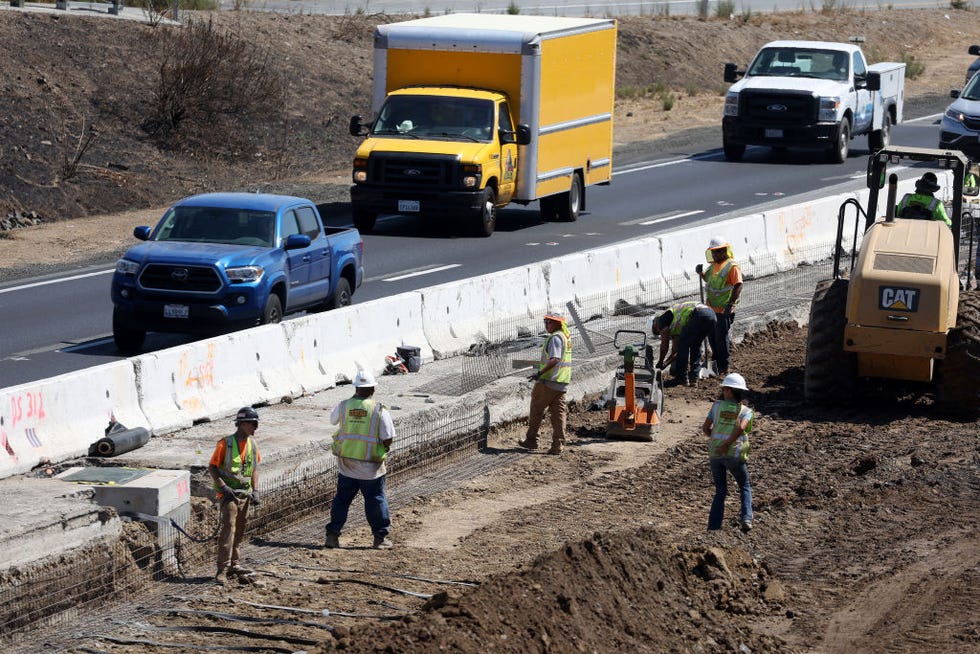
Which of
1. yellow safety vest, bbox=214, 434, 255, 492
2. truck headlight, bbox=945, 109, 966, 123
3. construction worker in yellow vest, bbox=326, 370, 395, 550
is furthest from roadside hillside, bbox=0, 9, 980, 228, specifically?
yellow safety vest, bbox=214, 434, 255, 492

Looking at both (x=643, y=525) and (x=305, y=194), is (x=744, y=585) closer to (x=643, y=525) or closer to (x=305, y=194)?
(x=643, y=525)

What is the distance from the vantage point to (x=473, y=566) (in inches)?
469

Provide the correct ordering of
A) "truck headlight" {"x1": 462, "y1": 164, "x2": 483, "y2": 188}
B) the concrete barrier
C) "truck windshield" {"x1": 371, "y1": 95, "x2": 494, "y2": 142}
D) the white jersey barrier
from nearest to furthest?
1. the concrete barrier
2. the white jersey barrier
3. "truck headlight" {"x1": 462, "y1": 164, "x2": 483, "y2": 188}
4. "truck windshield" {"x1": 371, "y1": 95, "x2": 494, "y2": 142}

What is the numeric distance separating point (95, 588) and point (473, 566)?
8.86 ft

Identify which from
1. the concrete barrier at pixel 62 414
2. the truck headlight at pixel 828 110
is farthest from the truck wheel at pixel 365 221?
the concrete barrier at pixel 62 414

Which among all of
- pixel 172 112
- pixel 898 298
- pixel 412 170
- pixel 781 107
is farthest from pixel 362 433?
pixel 781 107

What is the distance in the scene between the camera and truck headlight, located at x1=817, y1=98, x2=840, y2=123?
118ft

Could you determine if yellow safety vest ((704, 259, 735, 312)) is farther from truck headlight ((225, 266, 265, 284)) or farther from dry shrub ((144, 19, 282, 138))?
dry shrub ((144, 19, 282, 138))

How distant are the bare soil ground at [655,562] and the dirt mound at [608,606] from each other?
1 cm

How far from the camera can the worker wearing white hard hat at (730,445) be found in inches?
504

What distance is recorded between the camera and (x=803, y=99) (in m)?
35.8

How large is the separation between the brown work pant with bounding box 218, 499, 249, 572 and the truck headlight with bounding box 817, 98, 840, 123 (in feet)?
88.1

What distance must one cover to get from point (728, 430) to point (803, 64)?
85.4 feet

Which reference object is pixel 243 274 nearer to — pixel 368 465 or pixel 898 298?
pixel 368 465
